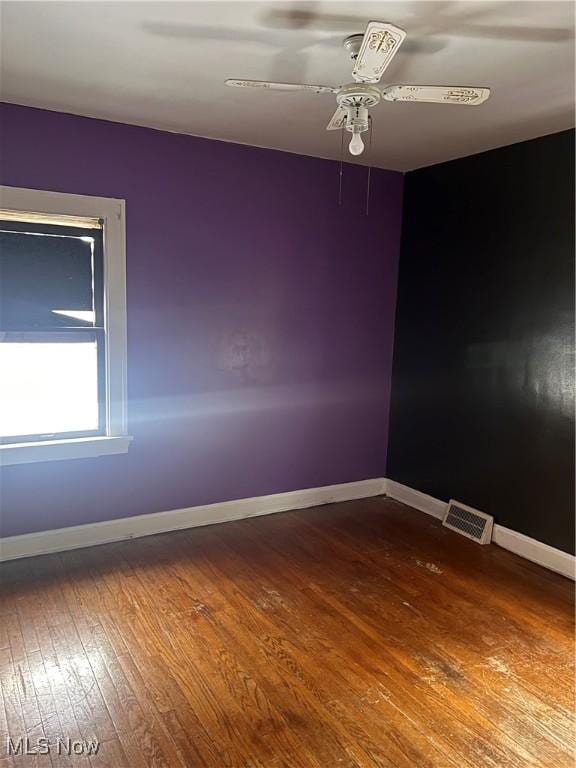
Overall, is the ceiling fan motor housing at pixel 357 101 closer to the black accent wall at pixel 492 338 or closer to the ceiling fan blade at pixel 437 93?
the ceiling fan blade at pixel 437 93

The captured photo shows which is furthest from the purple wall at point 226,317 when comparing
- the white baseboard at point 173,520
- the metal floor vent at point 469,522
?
the metal floor vent at point 469,522

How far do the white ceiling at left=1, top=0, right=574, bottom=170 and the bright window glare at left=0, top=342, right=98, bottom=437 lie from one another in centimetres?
131

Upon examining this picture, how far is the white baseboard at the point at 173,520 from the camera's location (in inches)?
131

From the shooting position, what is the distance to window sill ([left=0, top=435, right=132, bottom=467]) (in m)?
3.18

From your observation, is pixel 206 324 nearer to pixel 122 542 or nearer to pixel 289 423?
pixel 289 423

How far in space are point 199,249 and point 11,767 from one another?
8.97ft

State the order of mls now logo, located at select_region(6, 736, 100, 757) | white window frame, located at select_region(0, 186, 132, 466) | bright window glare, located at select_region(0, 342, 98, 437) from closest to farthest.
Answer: mls now logo, located at select_region(6, 736, 100, 757) → white window frame, located at select_region(0, 186, 132, 466) → bright window glare, located at select_region(0, 342, 98, 437)

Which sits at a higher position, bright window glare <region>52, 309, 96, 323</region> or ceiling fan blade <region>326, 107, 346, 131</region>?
ceiling fan blade <region>326, 107, 346, 131</region>

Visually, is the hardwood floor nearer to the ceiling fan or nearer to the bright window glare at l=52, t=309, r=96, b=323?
the bright window glare at l=52, t=309, r=96, b=323

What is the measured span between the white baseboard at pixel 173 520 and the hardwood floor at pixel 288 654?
0.09m

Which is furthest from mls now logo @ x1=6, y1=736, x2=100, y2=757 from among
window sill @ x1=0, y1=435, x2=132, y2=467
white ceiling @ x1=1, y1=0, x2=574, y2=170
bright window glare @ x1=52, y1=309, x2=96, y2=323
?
white ceiling @ x1=1, y1=0, x2=574, y2=170

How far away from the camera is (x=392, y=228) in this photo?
14.3 ft

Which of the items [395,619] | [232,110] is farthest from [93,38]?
[395,619]

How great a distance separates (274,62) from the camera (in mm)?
2375
